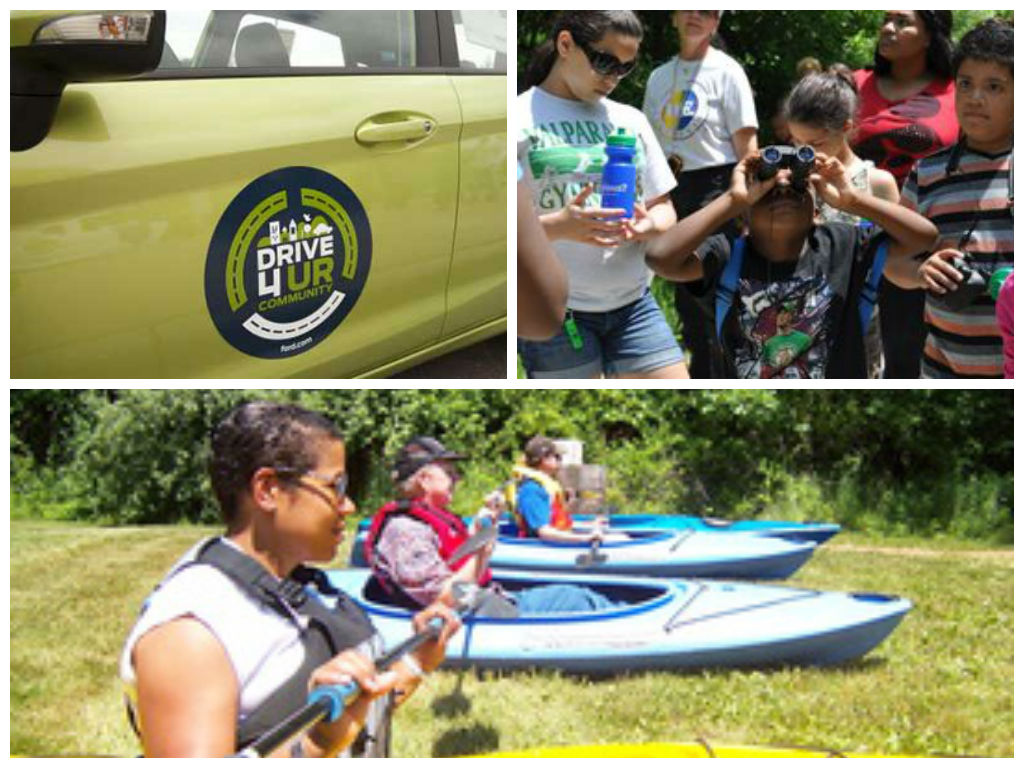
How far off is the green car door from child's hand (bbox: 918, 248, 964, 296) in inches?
41.8

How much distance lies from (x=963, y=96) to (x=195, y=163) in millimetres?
1660

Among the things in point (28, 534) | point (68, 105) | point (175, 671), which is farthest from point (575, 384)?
point (28, 534)

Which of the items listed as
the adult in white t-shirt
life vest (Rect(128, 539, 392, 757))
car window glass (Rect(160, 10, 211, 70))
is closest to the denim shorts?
the adult in white t-shirt

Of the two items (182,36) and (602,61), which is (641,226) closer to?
(602,61)

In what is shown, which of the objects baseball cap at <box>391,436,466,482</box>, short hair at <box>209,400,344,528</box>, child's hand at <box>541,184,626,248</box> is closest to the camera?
short hair at <box>209,400,344,528</box>

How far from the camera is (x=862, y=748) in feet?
12.7

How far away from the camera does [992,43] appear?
2.71m

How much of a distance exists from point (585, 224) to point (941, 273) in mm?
774

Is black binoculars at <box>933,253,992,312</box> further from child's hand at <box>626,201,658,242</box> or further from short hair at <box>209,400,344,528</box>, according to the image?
short hair at <box>209,400,344,528</box>

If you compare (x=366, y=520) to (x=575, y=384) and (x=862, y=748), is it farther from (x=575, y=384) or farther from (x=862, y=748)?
(x=575, y=384)

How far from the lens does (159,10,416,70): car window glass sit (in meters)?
2.45

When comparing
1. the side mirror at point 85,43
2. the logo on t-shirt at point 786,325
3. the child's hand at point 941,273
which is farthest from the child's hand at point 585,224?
the side mirror at point 85,43

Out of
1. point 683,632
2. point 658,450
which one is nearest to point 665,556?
point 658,450

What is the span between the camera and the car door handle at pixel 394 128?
271 cm
